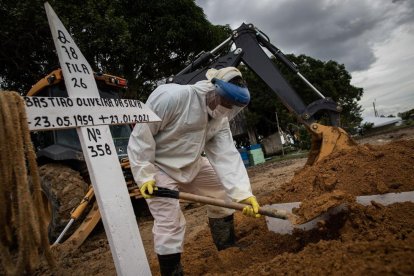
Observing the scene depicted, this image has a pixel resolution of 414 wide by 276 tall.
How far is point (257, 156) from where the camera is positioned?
46.5 feet

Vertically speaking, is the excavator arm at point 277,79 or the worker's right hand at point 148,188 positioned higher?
the excavator arm at point 277,79

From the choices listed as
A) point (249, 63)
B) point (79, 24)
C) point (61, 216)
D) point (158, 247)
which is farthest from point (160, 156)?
point (79, 24)

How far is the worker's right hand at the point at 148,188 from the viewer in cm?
249

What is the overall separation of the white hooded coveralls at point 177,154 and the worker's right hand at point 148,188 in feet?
0.15

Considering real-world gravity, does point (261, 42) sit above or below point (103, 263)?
above

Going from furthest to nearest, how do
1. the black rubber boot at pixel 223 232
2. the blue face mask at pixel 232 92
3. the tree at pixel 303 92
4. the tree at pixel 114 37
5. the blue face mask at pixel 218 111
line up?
the tree at pixel 303 92 → the tree at pixel 114 37 → the black rubber boot at pixel 223 232 → the blue face mask at pixel 218 111 → the blue face mask at pixel 232 92

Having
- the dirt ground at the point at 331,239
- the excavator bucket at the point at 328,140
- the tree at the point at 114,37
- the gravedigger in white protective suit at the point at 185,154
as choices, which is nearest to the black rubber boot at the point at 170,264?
the gravedigger in white protective suit at the point at 185,154

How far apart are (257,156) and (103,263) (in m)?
10.9

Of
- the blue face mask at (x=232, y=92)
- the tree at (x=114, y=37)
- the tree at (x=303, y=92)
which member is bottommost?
the blue face mask at (x=232, y=92)

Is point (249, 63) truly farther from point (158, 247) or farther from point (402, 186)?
point (158, 247)

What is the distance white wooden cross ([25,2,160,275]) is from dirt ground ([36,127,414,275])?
0.76 meters

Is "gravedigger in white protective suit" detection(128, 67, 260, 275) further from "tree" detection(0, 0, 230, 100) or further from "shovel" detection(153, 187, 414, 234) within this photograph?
"tree" detection(0, 0, 230, 100)

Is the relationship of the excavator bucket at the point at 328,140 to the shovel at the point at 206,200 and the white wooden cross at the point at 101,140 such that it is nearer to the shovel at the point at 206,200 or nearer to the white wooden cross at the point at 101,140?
the shovel at the point at 206,200

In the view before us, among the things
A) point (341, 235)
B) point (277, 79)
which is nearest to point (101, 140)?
point (341, 235)
